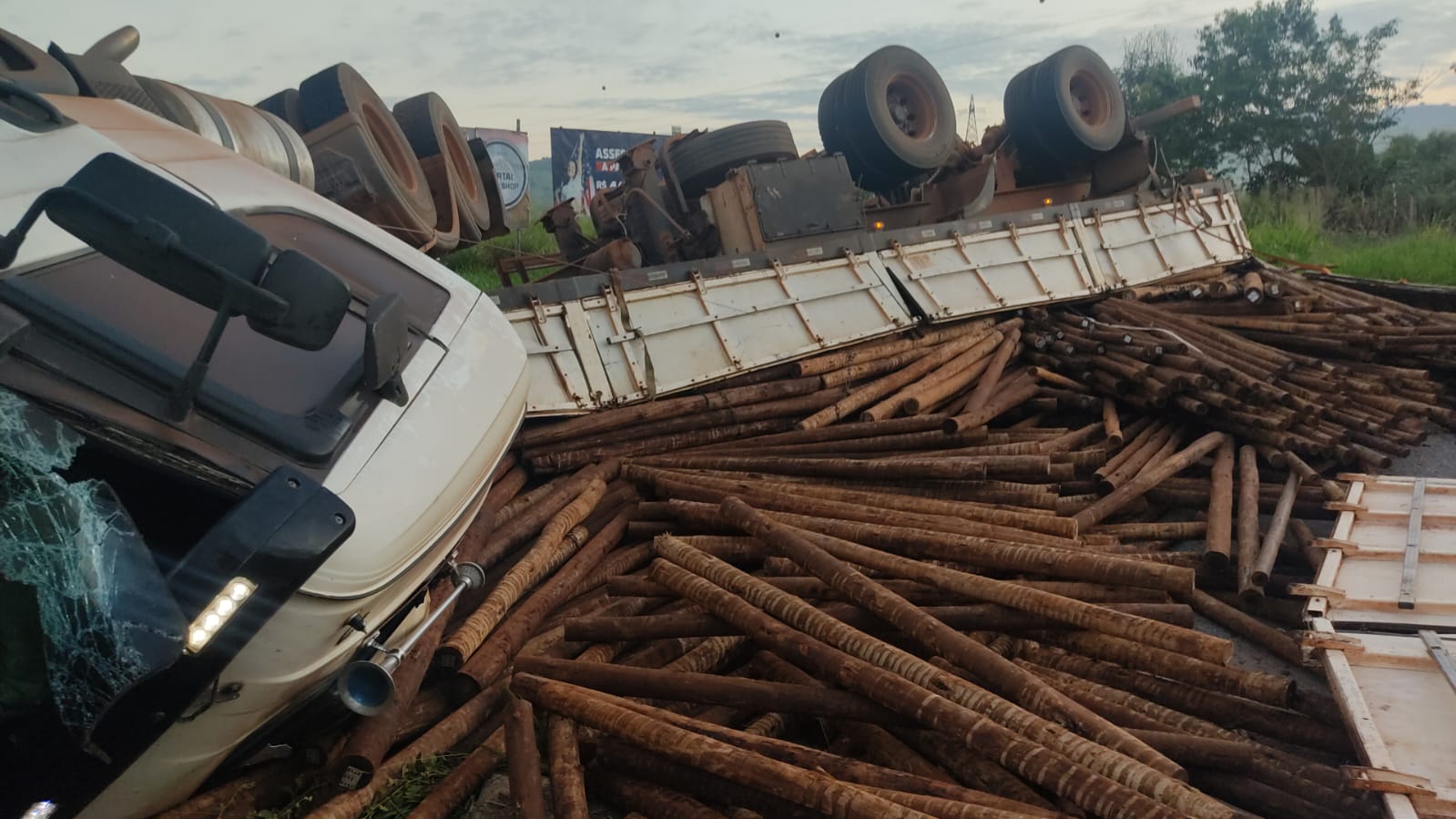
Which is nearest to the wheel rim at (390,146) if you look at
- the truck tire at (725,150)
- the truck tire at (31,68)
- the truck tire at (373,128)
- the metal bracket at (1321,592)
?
the truck tire at (373,128)

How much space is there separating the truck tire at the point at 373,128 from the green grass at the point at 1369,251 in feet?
41.1

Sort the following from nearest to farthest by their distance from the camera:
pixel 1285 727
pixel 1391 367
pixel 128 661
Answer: pixel 128 661 → pixel 1285 727 → pixel 1391 367

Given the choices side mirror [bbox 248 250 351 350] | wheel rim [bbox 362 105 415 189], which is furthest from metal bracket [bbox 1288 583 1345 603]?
wheel rim [bbox 362 105 415 189]

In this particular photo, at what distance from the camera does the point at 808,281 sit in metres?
8.63

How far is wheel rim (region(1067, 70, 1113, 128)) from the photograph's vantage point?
12.4m

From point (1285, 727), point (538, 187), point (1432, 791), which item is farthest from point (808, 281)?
point (538, 187)

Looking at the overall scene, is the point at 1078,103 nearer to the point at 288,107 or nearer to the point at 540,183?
the point at 288,107

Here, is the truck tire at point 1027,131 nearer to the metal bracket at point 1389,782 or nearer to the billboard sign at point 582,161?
the metal bracket at point 1389,782

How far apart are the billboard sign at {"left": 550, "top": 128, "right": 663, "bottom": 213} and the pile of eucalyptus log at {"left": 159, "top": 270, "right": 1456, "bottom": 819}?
60.7 ft

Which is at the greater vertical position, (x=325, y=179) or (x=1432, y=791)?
(x=325, y=179)

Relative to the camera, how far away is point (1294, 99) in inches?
1029

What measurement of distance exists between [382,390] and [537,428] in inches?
141

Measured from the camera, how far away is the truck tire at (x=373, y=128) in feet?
25.1

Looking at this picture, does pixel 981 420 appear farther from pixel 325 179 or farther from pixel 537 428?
pixel 325 179
